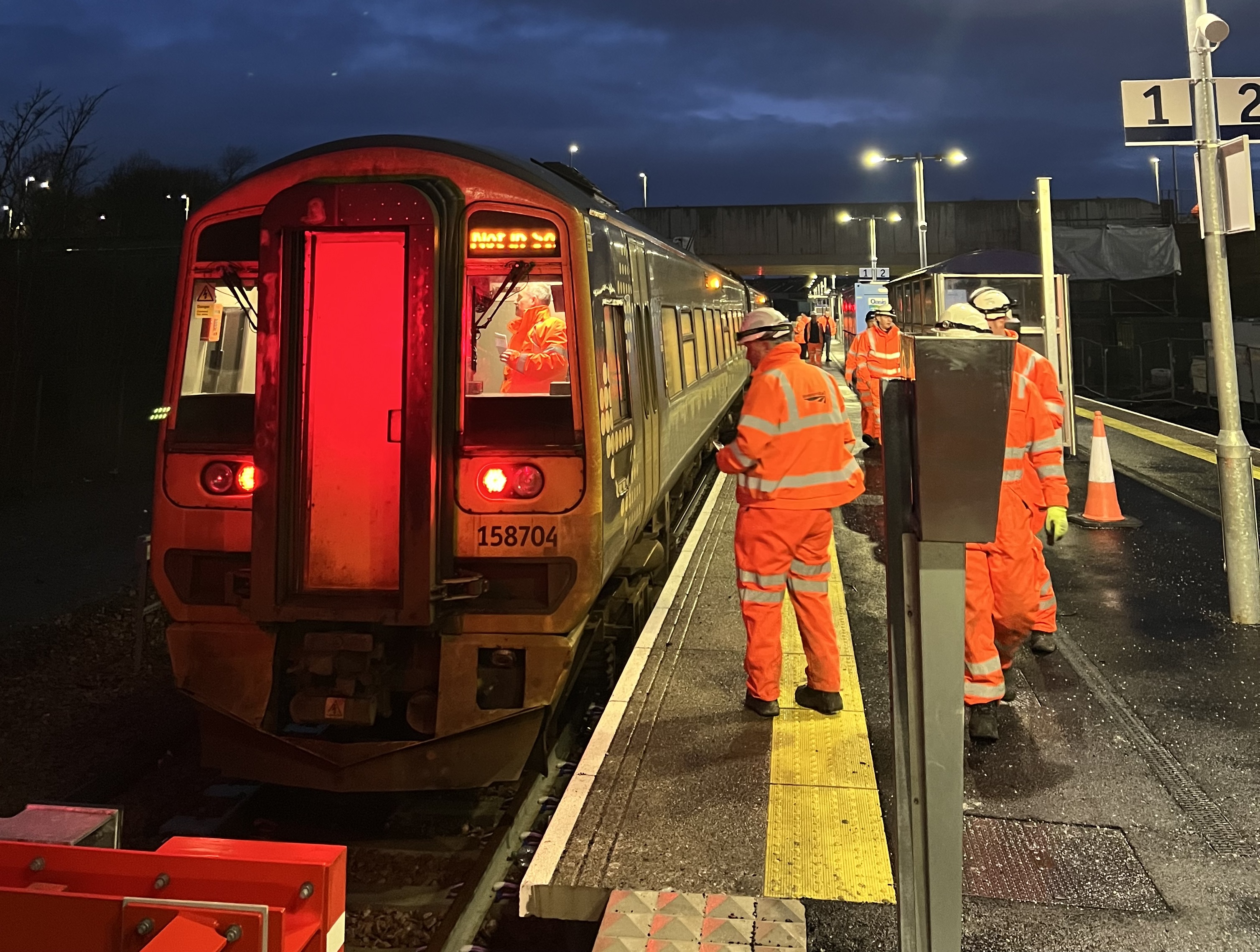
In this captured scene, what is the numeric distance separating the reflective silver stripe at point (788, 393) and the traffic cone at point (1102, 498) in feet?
17.7

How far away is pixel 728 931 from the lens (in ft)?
10.5

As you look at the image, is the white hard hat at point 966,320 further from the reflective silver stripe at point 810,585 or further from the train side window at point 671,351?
the train side window at point 671,351

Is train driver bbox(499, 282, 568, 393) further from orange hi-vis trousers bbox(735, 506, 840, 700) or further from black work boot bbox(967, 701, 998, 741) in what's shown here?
black work boot bbox(967, 701, 998, 741)

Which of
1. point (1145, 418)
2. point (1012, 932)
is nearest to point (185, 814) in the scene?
point (1012, 932)

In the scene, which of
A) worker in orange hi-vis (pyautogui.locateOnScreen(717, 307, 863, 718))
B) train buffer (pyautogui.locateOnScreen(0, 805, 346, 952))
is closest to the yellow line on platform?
worker in orange hi-vis (pyautogui.locateOnScreen(717, 307, 863, 718))

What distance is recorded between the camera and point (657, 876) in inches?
140

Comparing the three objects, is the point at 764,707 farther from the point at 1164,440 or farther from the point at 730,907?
the point at 1164,440

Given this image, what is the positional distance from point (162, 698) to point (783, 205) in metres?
39.2

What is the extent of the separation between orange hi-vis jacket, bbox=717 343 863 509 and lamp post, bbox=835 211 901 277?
1097 inches

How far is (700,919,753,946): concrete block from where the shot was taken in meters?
3.16

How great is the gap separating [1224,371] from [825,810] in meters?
4.12

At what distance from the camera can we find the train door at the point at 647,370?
6.06 meters

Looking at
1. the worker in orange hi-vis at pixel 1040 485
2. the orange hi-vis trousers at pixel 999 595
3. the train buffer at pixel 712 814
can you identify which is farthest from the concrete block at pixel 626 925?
the worker in orange hi-vis at pixel 1040 485

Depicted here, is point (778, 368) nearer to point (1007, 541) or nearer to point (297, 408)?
point (1007, 541)
